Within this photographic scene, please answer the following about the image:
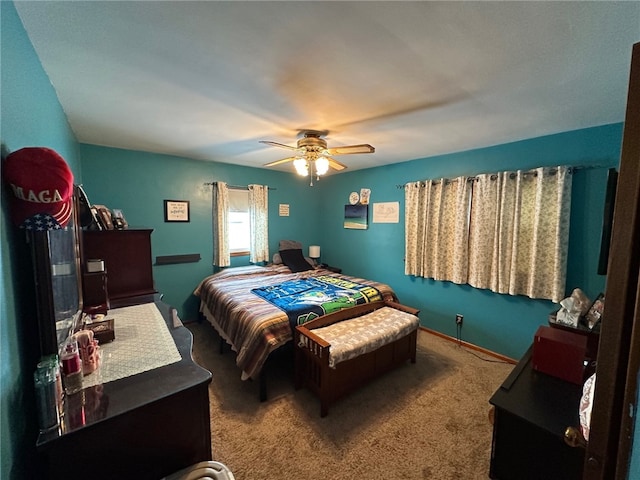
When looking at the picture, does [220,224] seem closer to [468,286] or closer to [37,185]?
[37,185]

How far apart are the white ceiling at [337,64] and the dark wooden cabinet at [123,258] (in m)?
0.99

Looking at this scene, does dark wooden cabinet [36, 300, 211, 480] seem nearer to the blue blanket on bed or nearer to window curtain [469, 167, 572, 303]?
the blue blanket on bed

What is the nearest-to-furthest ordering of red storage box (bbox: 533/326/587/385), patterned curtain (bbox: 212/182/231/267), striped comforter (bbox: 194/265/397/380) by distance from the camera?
red storage box (bbox: 533/326/587/385), striped comforter (bbox: 194/265/397/380), patterned curtain (bbox: 212/182/231/267)

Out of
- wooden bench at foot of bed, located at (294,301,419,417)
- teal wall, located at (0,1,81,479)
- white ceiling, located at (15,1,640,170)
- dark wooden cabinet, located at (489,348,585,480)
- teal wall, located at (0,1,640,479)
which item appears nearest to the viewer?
teal wall, located at (0,1,81,479)

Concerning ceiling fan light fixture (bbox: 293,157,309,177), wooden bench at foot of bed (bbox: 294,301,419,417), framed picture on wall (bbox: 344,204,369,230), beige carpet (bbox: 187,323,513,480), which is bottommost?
beige carpet (bbox: 187,323,513,480)

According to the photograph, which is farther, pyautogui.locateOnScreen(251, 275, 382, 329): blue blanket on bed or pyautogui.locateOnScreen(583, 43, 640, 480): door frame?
pyautogui.locateOnScreen(251, 275, 382, 329): blue blanket on bed

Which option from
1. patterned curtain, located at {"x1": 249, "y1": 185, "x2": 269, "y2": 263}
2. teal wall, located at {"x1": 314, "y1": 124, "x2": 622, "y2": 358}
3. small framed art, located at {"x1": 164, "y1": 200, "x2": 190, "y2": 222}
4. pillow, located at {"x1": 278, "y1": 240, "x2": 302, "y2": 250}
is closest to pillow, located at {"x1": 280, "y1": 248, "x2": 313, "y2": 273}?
pillow, located at {"x1": 278, "y1": 240, "x2": 302, "y2": 250}

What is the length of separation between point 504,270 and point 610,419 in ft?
8.63

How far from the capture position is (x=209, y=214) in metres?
3.92

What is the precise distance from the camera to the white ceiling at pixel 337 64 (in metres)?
1.07

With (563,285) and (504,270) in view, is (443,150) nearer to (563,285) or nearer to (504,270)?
(504,270)

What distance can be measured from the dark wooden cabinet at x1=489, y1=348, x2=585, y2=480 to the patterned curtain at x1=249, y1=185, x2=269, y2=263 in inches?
139

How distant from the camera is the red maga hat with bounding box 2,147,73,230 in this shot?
0.81 metres

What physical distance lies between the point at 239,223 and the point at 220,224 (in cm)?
40
